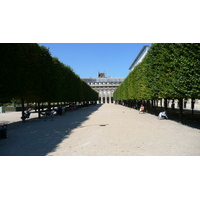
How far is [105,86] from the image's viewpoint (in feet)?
520

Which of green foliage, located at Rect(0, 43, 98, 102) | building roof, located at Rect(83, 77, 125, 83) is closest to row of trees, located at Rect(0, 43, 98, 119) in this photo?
green foliage, located at Rect(0, 43, 98, 102)

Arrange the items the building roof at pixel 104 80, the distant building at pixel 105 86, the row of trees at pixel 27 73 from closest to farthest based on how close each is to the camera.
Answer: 1. the row of trees at pixel 27 73
2. the distant building at pixel 105 86
3. the building roof at pixel 104 80

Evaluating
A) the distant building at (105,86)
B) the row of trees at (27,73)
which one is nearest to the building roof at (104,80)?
the distant building at (105,86)

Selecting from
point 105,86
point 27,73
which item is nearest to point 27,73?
point 27,73

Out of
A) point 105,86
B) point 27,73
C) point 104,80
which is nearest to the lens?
point 27,73

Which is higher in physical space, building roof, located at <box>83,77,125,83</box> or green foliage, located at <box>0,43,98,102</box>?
building roof, located at <box>83,77,125,83</box>

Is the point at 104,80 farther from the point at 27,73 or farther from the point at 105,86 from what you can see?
the point at 27,73

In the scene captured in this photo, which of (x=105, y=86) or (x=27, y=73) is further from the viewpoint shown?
(x=105, y=86)

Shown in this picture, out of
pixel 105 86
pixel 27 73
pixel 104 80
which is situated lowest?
pixel 27 73

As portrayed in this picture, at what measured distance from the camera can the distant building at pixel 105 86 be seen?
151500 mm

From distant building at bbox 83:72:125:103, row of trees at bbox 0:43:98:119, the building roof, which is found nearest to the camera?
row of trees at bbox 0:43:98:119

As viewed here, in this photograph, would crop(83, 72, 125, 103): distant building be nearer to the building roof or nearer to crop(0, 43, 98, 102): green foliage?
the building roof

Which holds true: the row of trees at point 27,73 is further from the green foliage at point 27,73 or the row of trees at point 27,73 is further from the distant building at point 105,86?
the distant building at point 105,86

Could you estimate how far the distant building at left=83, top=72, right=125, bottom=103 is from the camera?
15150 cm
